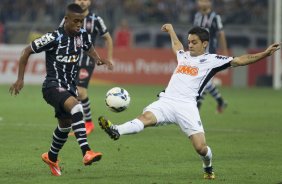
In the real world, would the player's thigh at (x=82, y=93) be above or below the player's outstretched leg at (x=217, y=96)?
above

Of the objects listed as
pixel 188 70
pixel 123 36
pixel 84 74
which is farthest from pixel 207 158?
pixel 123 36

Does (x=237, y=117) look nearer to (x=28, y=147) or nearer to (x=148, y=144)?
(x=148, y=144)

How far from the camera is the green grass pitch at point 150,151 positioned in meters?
10.2

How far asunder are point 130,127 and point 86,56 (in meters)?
6.15

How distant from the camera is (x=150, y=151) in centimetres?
1282

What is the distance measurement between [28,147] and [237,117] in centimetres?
710

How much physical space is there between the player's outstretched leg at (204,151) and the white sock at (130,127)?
66 centimetres

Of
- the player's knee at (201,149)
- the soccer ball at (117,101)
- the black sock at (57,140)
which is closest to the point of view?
the player's knee at (201,149)

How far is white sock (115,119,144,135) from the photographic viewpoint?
9.69 m

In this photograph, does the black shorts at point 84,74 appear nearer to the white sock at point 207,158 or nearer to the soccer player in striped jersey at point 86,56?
the soccer player in striped jersey at point 86,56

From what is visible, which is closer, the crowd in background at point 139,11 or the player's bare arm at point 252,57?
the player's bare arm at point 252,57

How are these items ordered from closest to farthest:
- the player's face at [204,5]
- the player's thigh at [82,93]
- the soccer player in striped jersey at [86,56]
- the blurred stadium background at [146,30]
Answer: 1. the soccer player in striped jersey at [86,56]
2. the player's thigh at [82,93]
3. the player's face at [204,5]
4. the blurred stadium background at [146,30]

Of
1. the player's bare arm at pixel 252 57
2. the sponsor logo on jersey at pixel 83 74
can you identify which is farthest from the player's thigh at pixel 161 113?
the sponsor logo on jersey at pixel 83 74

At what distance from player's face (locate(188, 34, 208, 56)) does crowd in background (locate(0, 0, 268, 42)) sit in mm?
24101
